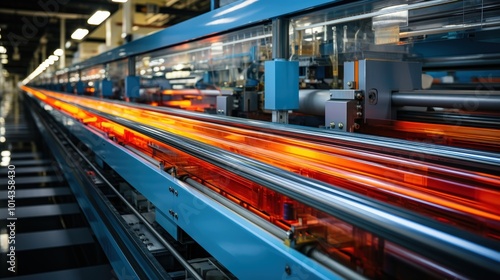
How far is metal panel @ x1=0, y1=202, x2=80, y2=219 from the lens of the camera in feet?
13.5

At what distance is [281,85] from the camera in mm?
2604

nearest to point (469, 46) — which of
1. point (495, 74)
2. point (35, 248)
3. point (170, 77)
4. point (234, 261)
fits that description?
point (495, 74)

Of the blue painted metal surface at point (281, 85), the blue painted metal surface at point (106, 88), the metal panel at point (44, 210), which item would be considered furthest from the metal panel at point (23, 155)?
the blue painted metal surface at point (281, 85)

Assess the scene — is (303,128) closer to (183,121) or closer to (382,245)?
(382,245)

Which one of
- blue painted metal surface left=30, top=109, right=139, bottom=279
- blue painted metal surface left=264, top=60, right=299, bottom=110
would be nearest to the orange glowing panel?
blue painted metal surface left=264, top=60, right=299, bottom=110

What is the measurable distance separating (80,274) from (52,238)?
79 cm

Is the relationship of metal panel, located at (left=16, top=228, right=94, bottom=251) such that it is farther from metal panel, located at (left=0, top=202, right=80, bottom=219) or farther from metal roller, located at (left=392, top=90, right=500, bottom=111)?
metal roller, located at (left=392, top=90, right=500, bottom=111)

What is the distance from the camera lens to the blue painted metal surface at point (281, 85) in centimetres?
258

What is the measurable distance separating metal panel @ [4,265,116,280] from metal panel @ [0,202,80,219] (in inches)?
52.4

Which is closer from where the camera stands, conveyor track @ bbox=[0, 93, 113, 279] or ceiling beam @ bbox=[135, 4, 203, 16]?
conveyor track @ bbox=[0, 93, 113, 279]

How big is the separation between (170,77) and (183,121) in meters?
4.14

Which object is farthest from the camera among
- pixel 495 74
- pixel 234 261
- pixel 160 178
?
pixel 495 74

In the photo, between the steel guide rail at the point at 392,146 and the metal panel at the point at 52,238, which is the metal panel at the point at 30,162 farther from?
the steel guide rail at the point at 392,146

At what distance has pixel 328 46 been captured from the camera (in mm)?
2963
